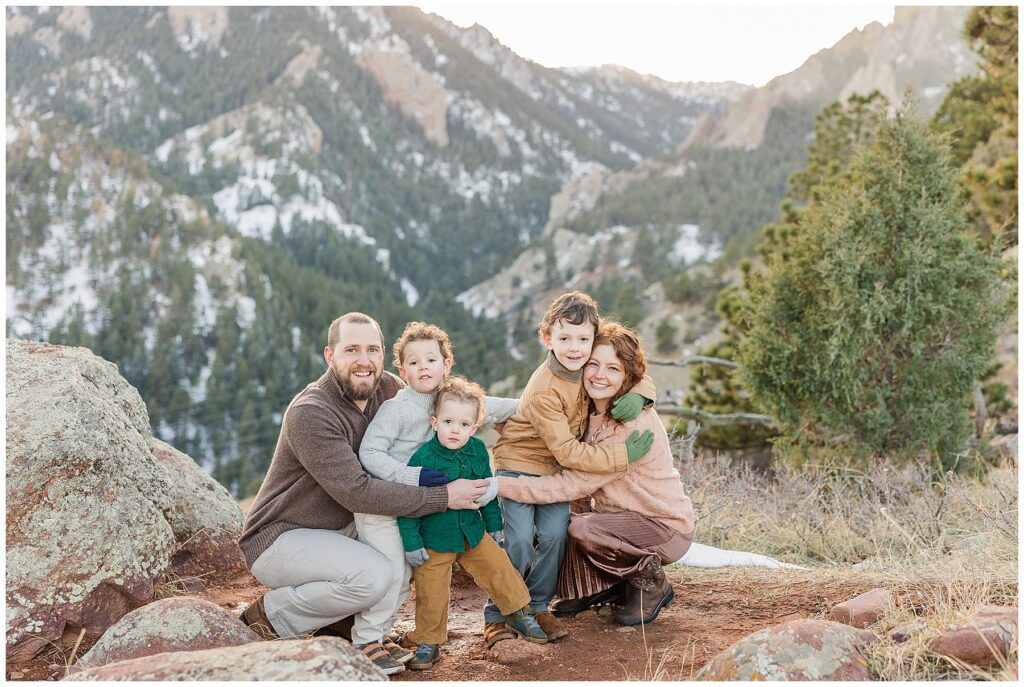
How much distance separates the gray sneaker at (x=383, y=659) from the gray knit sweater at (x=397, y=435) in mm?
691

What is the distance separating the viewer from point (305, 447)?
11.2 ft

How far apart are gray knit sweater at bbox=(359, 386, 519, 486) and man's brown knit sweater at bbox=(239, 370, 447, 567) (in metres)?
0.06

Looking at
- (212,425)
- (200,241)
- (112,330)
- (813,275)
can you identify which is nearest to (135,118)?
(200,241)

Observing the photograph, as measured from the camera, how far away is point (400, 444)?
11.7ft

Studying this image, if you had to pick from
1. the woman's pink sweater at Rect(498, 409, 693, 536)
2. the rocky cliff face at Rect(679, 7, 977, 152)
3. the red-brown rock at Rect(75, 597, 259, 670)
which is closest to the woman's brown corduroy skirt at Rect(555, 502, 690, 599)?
the woman's pink sweater at Rect(498, 409, 693, 536)

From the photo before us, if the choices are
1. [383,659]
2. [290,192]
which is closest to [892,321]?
[383,659]

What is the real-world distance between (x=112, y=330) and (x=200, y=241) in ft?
55.6

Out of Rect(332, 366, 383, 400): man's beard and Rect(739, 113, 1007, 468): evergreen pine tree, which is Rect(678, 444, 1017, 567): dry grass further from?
Rect(332, 366, 383, 400): man's beard

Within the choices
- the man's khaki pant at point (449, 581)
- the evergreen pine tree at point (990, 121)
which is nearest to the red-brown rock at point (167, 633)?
the man's khaki pant at point (449, 581)

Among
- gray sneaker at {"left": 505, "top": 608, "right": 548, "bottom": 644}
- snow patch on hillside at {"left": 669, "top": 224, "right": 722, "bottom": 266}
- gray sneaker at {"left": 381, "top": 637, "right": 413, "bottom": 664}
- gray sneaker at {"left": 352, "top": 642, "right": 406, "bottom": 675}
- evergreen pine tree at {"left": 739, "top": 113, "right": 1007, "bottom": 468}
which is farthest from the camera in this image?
snow patch on hillside at {"left": 669, "top": 224, "right": 722, "bottom": 266}

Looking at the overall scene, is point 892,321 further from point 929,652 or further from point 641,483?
point 929,652

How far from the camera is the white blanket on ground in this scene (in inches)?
195

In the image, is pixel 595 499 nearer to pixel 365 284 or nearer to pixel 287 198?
pixel 365 284

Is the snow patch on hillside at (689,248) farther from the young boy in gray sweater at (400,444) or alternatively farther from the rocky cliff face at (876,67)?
the young boy in gray sweater at (400,444)
